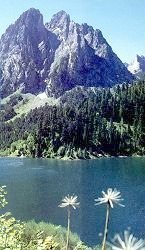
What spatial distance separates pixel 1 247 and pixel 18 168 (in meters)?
177

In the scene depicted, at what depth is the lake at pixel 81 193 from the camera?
276 feet

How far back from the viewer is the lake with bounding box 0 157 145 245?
84.1 metres

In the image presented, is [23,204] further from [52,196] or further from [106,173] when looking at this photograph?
[106,173]

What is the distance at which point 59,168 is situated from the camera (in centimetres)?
18788

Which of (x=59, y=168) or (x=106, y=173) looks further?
(x=59, y=168)

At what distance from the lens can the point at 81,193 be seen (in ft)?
391

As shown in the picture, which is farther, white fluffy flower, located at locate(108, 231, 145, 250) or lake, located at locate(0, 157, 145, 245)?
lake, located at locate(0, 157, 145, 245)

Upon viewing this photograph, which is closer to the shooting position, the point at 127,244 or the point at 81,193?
the point at 127,244

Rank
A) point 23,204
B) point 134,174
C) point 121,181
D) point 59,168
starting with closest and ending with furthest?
point 23,204, point 121,181, point 134,174, point 59,168

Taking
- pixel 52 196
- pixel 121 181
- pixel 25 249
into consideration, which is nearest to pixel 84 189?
pixel 52 196

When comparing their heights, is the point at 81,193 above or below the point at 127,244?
below

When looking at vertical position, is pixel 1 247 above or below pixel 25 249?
above

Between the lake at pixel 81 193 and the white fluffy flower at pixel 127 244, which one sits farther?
the lake at pixel 81 193

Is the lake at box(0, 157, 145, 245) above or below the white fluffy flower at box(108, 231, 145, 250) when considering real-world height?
below
